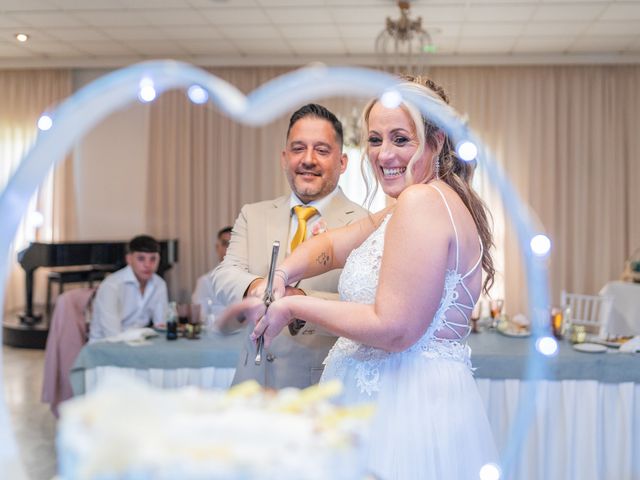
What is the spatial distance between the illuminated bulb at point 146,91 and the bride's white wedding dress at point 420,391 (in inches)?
27.6

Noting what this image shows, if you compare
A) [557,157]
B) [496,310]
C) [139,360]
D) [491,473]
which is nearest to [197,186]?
[557,157]

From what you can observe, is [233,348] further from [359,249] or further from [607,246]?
[607,246]

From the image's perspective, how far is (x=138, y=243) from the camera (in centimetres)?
428

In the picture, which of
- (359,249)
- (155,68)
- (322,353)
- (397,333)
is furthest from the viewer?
(322,353)

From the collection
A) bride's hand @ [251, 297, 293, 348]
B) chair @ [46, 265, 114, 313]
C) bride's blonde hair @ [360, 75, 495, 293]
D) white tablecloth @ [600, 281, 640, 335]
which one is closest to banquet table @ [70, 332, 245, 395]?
bride's blonde hair @ [360, 75, 495, 293]

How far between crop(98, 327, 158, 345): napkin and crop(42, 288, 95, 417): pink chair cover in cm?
65

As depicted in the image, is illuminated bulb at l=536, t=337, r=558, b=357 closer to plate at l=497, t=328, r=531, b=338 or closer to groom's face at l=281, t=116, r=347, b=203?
groom's face at l=281, t=116, r=347, b=203

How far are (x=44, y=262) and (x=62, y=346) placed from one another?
3.21m

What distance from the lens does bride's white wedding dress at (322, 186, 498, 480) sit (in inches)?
57.7

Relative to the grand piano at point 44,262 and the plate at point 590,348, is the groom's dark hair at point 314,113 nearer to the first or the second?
the plate at point 590,348

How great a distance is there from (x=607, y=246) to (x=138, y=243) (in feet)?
18.5

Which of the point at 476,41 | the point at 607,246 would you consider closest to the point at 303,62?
the point at 476,41

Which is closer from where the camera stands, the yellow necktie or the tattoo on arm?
the tattoo on arm

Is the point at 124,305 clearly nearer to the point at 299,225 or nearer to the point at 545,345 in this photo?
the point at 299,225
